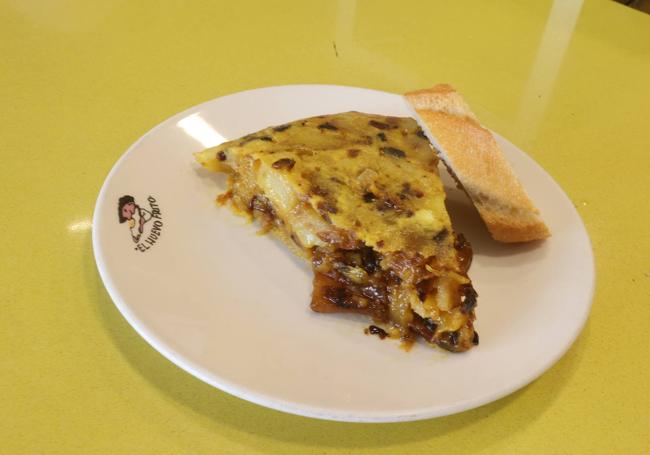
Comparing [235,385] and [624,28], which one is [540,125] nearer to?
[624,28]

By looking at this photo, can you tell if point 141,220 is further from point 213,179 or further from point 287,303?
point 287,303

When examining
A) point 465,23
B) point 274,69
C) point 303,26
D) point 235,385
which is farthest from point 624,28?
point 235,385

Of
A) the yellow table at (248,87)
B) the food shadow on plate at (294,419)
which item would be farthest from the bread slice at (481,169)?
the food shadow on plate at (294,419)

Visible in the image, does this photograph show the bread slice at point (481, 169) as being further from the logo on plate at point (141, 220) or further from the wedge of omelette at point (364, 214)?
the logo on plate at point (141, 220)

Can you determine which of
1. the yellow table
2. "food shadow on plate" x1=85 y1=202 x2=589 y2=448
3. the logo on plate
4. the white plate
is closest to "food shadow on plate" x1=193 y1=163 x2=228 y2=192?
the white plate

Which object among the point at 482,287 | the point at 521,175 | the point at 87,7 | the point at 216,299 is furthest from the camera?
the point at 87,7
